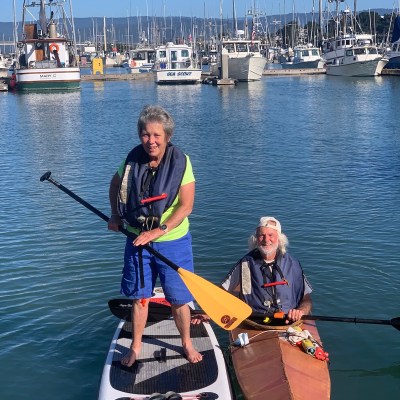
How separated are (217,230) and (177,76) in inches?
1794

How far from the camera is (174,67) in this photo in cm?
5581

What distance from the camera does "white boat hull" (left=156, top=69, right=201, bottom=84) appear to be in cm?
5484

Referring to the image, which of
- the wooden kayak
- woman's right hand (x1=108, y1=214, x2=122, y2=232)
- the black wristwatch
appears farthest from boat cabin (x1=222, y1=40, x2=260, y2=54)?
the black wristwatch

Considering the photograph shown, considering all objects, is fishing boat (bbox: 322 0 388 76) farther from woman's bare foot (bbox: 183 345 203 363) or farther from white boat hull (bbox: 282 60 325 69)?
woman's bare foot (bbox: 183 345 203 363)

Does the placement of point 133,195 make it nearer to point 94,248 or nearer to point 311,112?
point 94,248

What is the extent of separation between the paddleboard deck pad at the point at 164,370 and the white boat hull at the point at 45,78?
4536cm

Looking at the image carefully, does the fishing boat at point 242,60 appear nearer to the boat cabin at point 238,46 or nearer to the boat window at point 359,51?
the boat cabin at point 238,46

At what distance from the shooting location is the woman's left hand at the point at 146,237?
495 centimetres

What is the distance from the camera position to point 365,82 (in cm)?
5394

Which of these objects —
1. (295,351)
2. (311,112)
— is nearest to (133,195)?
(295,351)

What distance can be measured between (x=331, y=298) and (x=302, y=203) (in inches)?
191

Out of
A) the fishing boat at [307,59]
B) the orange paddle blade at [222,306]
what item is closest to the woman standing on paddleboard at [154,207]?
the orange paddle blade at [222,306]

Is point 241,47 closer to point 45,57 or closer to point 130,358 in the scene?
point 45,57

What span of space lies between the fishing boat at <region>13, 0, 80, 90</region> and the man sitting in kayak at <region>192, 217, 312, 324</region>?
1795 inches
